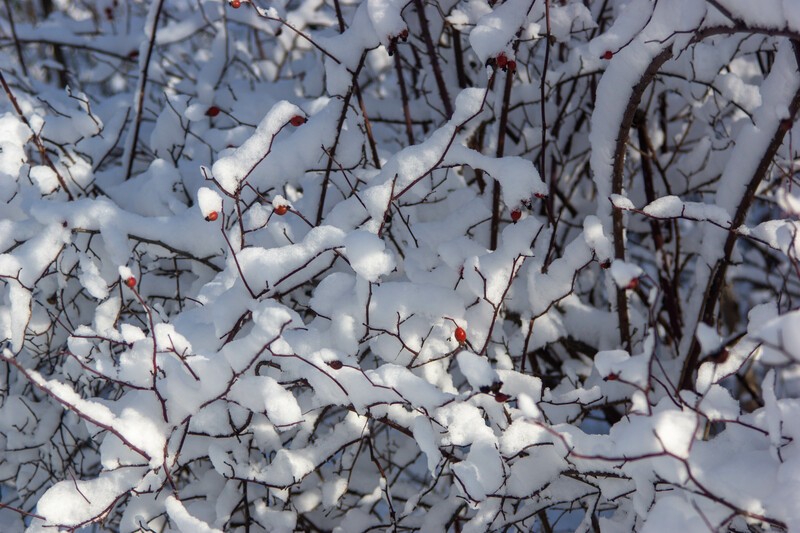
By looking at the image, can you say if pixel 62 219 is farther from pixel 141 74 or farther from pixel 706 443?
pixel 706 443

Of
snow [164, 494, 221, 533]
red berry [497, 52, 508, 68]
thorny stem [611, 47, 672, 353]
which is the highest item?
thorny stem [611, 47, 672, 353]

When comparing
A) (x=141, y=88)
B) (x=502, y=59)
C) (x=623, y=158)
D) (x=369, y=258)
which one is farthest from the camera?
(x=141, y=88)

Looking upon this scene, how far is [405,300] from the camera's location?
61.2 inches

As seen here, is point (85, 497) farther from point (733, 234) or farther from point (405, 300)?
point (733, 234)

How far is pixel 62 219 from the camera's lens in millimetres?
1706

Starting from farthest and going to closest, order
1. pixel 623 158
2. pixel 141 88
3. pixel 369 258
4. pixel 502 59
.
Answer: pixel 141 88 < pixel 623 158 < pixel 502 59 < pixel 369 258

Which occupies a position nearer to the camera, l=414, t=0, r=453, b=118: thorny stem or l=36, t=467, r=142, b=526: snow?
l=36, t=467, r=142, b=526: snow

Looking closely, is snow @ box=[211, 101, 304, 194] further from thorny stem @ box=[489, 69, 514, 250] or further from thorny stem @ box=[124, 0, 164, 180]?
thorny stem @ box=[124, 0, 164, 180]

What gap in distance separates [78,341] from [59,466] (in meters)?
0.96

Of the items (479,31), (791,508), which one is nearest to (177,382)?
(479,31)

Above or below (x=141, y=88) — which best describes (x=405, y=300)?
above

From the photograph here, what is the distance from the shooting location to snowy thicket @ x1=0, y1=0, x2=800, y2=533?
1263 mm

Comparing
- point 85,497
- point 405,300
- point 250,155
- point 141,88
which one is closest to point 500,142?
point 405,300

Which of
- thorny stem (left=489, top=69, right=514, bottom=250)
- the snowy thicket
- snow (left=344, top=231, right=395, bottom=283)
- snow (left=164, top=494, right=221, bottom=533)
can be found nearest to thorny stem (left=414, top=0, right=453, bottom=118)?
the snowy thicket
